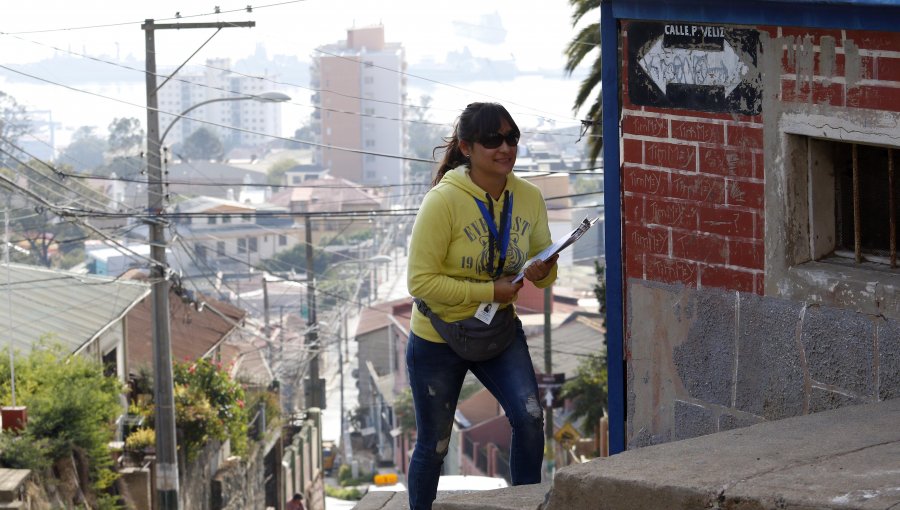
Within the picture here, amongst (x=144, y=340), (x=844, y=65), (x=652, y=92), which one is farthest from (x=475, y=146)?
(x=144, y=340)

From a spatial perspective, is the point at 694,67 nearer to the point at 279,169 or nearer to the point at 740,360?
the point at 740,360

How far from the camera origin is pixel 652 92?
5.32 m

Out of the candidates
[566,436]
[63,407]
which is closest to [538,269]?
[63,407]

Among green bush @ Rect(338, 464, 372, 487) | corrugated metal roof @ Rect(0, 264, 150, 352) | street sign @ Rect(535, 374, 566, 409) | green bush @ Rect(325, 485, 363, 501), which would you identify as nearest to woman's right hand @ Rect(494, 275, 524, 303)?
corrugated metal roof @ Rect(0, 264, 150, 352)

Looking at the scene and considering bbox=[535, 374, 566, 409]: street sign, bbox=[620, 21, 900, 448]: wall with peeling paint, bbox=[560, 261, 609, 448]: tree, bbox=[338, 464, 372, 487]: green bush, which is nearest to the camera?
bbox=[620, 21, 900, 448]: wall with peeling paint

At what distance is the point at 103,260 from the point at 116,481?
55.2 meters

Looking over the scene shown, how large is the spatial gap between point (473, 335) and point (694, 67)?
1.31 m

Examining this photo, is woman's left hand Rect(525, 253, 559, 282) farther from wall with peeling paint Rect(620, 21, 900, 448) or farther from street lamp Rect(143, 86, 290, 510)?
street lamp Rect(143, 86, 290, 510)

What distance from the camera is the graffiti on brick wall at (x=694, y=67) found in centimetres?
499

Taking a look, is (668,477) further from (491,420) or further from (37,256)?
(37,256)

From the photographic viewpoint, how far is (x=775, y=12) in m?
4.83

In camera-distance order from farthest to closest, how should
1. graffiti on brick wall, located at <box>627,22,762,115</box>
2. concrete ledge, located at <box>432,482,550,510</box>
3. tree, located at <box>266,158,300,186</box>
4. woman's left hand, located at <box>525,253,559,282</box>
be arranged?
tree, located at <box>266,158,300,186</box>, graffiti on brick wall, located at <box>627,22,762,115</box>, woman's left hand, located at <box>525,253,559,282</box>, concrete ledge, located at <box>432,482,550,510</box>

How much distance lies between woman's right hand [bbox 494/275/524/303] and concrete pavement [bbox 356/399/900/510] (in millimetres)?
678

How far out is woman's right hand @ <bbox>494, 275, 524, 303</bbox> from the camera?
15.9 ft
